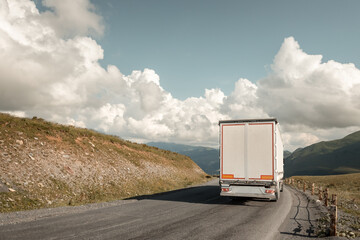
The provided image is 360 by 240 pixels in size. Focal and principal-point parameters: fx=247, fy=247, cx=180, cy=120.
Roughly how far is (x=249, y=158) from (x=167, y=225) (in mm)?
6410

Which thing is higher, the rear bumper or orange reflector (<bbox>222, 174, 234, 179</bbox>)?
orange reflector (<bbox>222, 174, 234, 179</bbox>)

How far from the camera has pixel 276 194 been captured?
13.4 meters

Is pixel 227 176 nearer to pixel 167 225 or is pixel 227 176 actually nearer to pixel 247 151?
pixel 247 151

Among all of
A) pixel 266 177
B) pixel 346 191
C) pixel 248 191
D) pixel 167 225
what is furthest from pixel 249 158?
pixel 346 191

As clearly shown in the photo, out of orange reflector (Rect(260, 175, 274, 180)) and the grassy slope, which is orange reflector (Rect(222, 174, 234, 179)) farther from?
the grassy slope

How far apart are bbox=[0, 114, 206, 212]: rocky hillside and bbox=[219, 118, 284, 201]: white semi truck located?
941 centimetres

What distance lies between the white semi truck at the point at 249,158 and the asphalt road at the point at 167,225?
52.4 inches

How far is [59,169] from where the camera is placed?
61.0 ft

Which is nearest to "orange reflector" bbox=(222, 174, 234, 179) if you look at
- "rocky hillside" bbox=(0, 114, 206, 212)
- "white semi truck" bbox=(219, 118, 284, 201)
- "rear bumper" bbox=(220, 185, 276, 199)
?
"white semi truck" bbox=(219, 118, 284, 201)

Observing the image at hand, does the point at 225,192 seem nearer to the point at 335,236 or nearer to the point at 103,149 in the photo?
the point at 335,236

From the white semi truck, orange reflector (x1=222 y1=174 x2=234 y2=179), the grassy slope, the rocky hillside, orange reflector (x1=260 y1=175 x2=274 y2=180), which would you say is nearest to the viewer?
orange reflector (x1=260 y1=175 x2=274 y2=180)

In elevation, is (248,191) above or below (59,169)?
below

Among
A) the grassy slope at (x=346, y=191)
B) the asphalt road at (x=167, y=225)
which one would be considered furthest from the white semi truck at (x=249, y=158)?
the grassy slope at (x=346, y=191)

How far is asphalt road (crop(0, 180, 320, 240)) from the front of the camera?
774 cm
